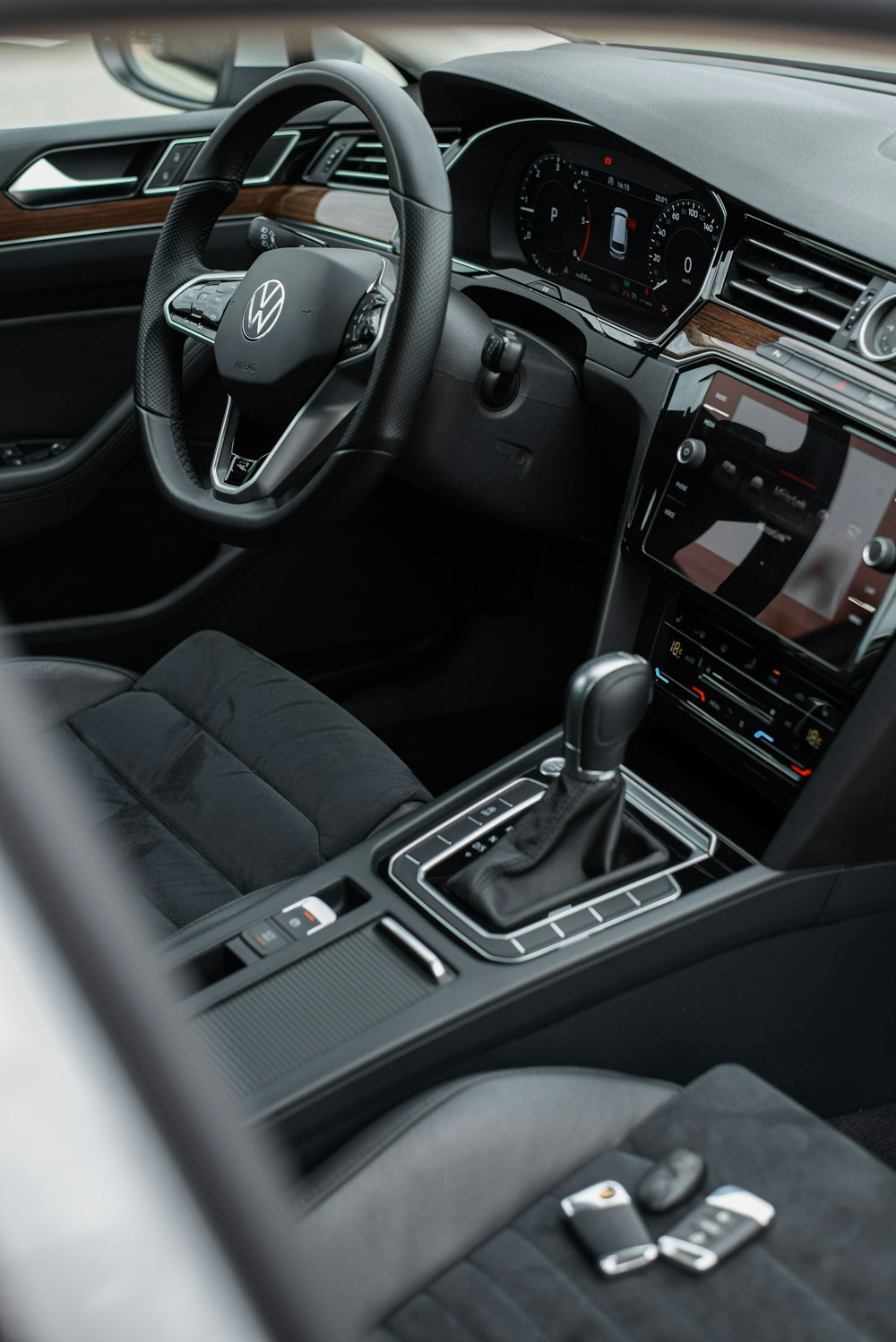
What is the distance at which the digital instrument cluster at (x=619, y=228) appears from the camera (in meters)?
1.54

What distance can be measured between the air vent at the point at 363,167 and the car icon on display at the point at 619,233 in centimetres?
50

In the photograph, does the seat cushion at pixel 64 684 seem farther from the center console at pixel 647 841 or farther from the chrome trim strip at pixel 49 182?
the chrome trim strip at pixel 49 182

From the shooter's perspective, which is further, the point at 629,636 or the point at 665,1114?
Answer: the point at 629,636

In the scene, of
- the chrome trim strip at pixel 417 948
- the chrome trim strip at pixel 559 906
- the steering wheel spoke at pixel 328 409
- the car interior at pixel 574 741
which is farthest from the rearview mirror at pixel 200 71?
the chrome trim strip at pixel 417 948

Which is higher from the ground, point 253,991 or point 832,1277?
point 832,1277

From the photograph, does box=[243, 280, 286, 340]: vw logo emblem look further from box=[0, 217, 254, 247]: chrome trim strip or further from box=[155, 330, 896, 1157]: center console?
box=[0, 217, 254, 247]: chrome trim strip

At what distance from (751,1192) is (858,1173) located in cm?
8

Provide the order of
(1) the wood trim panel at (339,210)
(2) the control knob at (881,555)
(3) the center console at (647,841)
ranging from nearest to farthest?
(3) the center console at (647,841)
(2) the control knob at (881,555)
(1) the wood trim panel at (339,210)

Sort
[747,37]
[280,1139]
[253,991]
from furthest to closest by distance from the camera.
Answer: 1. [253,991]
2. [280,1139]
3. [747,37]

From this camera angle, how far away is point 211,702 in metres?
1.55

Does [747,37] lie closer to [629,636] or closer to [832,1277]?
[832,1277]

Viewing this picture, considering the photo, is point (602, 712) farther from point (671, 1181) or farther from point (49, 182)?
point (49, 182)

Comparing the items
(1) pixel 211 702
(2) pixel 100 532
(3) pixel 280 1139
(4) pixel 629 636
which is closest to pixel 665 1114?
(3) pixel 280 1139

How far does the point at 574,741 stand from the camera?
1187 mm
